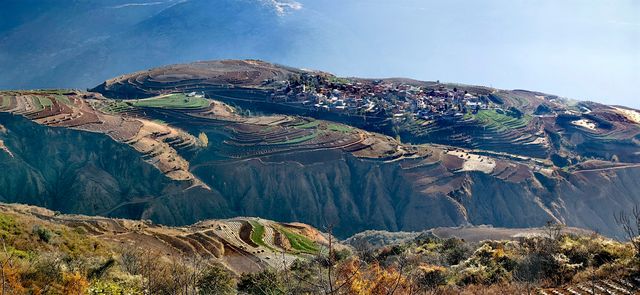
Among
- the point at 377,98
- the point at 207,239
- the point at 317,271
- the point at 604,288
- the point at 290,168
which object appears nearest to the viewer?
the point at 317,271

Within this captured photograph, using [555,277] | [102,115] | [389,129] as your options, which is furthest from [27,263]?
[389,129]

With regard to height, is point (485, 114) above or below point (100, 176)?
above

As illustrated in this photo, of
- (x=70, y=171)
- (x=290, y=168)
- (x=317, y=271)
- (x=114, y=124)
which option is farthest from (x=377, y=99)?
(x=317, y=271)

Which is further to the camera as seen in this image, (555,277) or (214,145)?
(214,145)

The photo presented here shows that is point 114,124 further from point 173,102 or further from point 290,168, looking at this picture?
point 290,168

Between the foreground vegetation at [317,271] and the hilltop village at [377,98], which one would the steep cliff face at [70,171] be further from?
the hilltop village at [377,98]

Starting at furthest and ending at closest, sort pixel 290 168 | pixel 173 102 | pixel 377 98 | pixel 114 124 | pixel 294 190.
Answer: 1. pixel 377 98
2. pixel 173 102
3. pixel 114 124
4. pixel 290 168
5. pixel 294 190

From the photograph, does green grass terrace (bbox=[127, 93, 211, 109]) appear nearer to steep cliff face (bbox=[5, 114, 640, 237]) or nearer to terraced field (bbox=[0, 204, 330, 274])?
steep cliff face (bbox=[5, 114, 640, 237])

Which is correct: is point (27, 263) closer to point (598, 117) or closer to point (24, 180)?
point (24, 180)
